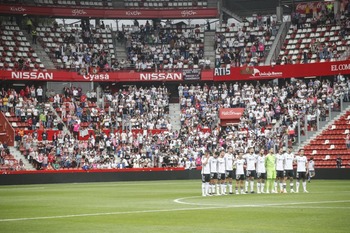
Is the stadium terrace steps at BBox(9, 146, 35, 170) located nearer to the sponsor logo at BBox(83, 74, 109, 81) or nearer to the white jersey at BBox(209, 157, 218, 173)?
the sponsor logo at BBox(83, 74, 109, 81)

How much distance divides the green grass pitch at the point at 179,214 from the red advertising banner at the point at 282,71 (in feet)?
118

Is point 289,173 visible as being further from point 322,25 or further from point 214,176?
point 322,25

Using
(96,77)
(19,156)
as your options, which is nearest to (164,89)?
(96,77)

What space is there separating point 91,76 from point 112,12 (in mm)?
9420

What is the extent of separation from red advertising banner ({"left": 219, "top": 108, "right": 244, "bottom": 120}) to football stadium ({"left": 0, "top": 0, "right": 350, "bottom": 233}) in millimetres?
150

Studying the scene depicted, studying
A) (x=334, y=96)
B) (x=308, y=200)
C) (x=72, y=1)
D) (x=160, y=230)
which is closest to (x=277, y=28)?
(x=334, y=96)

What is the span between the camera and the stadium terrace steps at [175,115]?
69562 mm

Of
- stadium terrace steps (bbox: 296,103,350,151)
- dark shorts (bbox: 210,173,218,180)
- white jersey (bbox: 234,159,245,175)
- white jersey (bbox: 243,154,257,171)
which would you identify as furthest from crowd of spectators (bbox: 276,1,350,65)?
dark shorts (bbox: 210,173,218,180)

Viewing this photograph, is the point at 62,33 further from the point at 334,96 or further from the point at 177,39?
the point at 334,96

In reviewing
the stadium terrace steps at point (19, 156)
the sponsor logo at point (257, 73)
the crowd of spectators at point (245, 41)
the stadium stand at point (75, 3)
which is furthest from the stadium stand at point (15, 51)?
the sponsor logo at point (257, 73)

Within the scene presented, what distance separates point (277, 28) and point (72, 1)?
70.7ft

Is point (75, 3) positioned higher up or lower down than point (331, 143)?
higher up

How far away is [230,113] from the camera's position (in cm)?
6762

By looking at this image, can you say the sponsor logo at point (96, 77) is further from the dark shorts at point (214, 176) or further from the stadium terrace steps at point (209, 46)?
the dark shorts at point (214, 176)
